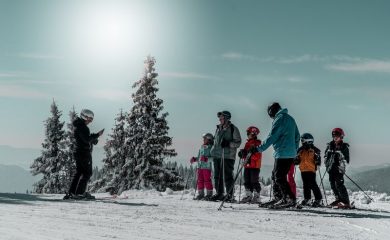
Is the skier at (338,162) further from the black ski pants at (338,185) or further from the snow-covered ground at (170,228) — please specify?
the snow-covered ground at (170,228)

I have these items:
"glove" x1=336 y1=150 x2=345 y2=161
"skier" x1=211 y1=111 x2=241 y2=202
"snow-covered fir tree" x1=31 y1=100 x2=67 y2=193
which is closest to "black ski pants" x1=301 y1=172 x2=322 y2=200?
"glove" x1=336 y1=150 x2=345 y2=161

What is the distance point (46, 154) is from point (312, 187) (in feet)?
119

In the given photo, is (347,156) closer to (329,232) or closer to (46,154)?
(329,232)

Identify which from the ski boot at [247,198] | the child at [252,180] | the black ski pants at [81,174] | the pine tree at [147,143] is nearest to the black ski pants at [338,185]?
the child at [252,180]

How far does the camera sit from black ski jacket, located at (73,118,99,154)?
10.6m

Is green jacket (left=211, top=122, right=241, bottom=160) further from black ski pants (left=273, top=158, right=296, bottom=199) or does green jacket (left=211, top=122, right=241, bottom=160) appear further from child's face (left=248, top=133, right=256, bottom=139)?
black ski pants (left=273, top=158, right=296, bottom=199)

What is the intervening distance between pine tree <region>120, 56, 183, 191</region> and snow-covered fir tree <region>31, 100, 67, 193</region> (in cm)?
1206

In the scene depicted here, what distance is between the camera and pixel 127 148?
32062 millimetres

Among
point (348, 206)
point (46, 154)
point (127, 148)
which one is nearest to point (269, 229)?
point (348, 206)

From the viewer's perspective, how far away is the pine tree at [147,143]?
30.5 meters

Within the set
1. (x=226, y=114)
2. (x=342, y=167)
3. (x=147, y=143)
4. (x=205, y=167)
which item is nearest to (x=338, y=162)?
(x=342, y=167)

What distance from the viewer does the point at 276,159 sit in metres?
9.02

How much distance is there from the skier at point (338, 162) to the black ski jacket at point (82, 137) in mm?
5989

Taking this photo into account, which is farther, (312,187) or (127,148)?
(127,148)
